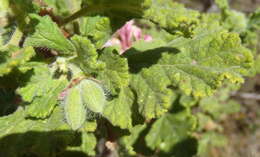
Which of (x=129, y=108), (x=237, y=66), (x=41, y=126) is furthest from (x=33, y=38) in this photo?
(x=237, y=66)

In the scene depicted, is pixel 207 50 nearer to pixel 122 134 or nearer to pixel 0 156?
pixel 122 134

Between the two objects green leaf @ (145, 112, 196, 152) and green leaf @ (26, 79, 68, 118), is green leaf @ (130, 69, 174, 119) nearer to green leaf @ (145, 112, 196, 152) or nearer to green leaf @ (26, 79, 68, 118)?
green leaf @ (26, 79, 68, 118)

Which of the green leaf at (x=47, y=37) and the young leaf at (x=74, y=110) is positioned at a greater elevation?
the green leaf at (x=47, y=37)

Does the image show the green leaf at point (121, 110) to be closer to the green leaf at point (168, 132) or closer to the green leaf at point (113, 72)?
the green leaf at point (113, 72)

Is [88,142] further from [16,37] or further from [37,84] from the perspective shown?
[16,37]

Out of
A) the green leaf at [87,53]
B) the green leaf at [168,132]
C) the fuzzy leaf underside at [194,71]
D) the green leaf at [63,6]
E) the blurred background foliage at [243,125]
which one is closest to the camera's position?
the green leaf at [87,53]

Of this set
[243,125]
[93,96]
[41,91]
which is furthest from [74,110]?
[243,125]

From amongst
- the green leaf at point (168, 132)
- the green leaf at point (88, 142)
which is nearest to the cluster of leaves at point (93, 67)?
the green leaf at point (88, 142)
